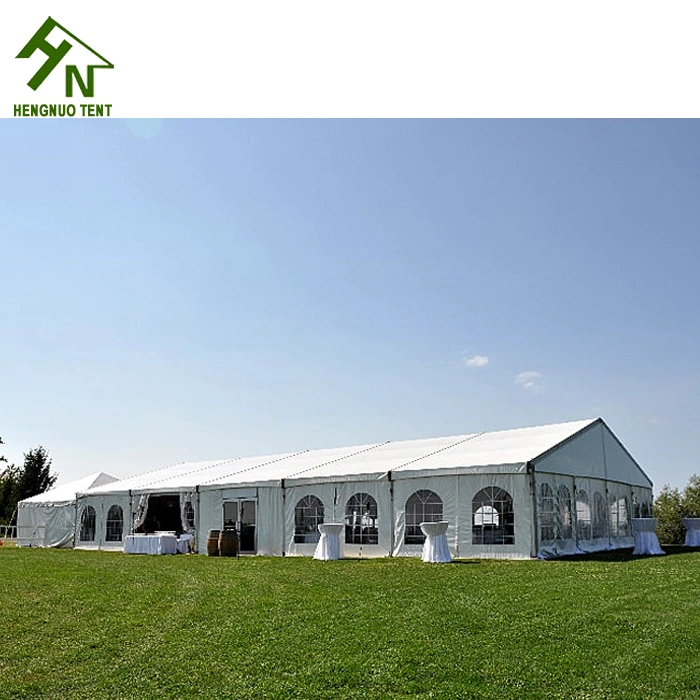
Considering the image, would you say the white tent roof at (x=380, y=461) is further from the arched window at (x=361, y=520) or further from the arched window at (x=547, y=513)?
the arched window at (x=547, y=513)

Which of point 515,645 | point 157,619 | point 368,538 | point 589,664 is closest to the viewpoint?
point 589,664

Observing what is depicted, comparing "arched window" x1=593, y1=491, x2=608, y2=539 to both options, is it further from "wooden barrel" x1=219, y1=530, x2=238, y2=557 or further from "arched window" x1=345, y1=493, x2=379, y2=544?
"wooden barrel" x1=219, y1=530, x2=238, y2=557

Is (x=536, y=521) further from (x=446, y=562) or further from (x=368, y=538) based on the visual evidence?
Result: (x=368, y=538)

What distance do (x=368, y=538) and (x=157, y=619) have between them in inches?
386

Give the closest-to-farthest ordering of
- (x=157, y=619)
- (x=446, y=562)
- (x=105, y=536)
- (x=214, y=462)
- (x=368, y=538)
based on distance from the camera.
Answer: (x=157, y=619), (x=446, y=562), (x=368, y=538), (x=105, y=536), (x=214, y=462)

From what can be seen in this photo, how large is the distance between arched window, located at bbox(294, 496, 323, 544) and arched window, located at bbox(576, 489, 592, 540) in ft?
20.4

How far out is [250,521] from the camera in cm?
2195

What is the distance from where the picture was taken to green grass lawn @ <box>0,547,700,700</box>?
6.38 meters

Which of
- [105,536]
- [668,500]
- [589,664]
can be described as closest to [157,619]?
[589,664]

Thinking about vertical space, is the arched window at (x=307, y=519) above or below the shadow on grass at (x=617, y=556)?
above

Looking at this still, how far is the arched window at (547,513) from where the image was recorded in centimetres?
1664

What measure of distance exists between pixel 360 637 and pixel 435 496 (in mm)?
10103
